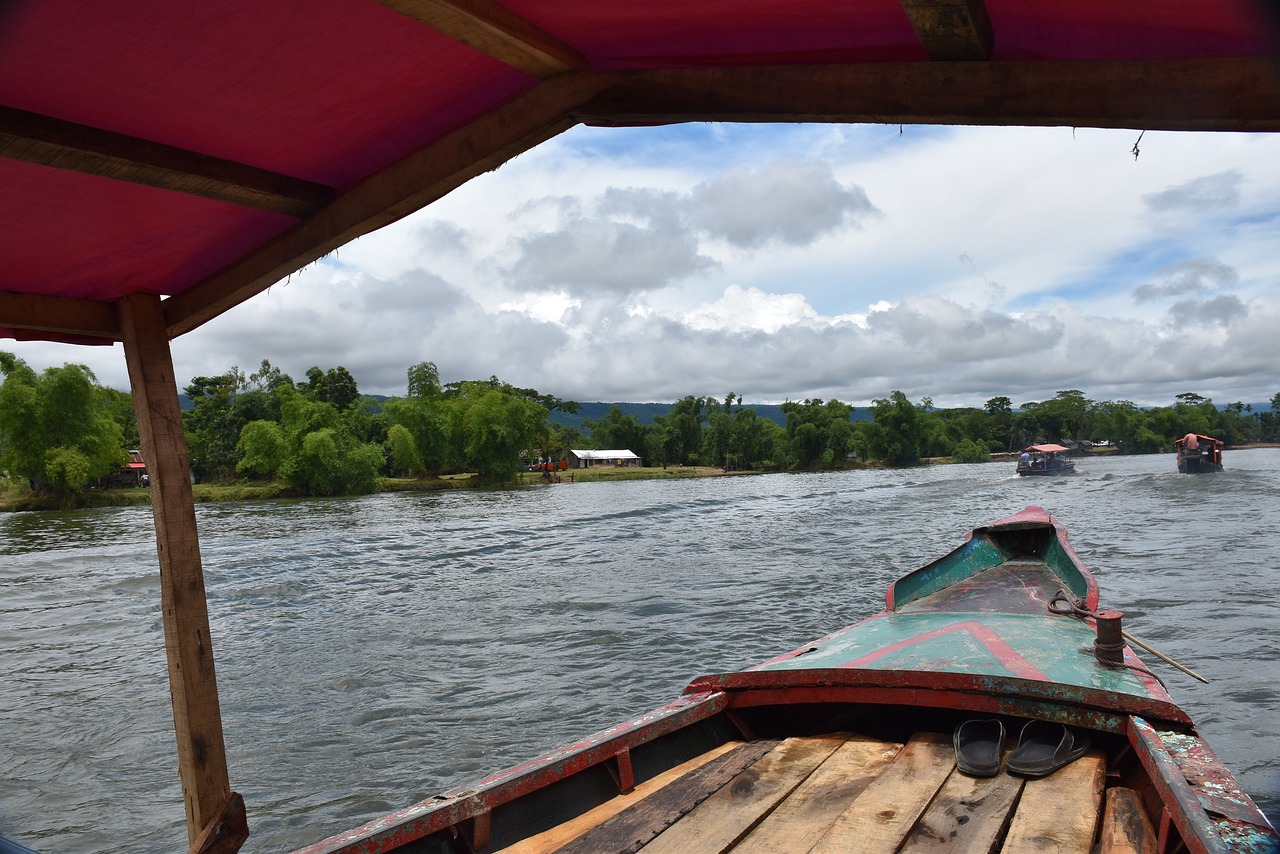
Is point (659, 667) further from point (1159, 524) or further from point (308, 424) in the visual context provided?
point (308, 424)

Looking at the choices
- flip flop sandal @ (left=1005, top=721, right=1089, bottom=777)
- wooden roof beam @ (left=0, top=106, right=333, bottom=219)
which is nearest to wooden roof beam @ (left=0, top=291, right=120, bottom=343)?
wooden roof beam @ (left=0, top=106, right=333, bottom=219)

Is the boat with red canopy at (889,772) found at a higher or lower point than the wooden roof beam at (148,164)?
lower

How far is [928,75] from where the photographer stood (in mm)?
2275

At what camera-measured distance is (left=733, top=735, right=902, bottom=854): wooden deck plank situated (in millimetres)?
2893

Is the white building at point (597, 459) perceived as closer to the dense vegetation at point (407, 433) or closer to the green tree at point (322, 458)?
the dense vegetation at point (407, 433)

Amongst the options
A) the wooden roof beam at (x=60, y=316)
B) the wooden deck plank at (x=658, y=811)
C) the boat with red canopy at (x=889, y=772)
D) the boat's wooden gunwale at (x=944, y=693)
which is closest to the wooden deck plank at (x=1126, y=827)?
the boat with red canopy at (x=889, y=772)

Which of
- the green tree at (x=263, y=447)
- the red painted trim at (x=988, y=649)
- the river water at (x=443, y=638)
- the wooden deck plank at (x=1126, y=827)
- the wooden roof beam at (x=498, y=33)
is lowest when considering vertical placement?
the river water at (x=443, y=638)

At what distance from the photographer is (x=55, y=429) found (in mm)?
52969

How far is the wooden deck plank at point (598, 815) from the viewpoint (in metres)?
2.98

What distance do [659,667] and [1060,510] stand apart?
1029 inches

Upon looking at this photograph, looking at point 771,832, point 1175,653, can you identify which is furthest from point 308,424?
point 771,832

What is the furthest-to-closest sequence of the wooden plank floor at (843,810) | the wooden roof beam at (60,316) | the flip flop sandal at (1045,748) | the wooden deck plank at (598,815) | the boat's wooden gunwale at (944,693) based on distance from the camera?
the wooden roof beam at (60,316) < the boat's wooden gunwale at (944,693) < the flip flop sandal at (1045,748) < the wooden deck plank at (598,815) < the wooden plank floor at (843,810)

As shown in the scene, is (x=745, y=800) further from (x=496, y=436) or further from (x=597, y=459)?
(x=597, y=459)

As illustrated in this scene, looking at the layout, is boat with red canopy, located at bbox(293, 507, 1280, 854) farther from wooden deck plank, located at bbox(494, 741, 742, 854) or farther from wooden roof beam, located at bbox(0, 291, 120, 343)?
wooden roof beam, located at bbox(0, 291, 120, 343)
